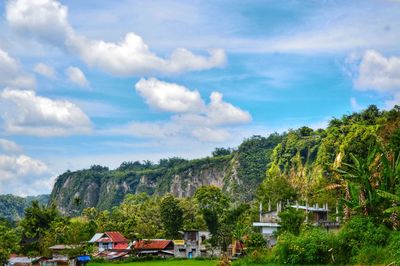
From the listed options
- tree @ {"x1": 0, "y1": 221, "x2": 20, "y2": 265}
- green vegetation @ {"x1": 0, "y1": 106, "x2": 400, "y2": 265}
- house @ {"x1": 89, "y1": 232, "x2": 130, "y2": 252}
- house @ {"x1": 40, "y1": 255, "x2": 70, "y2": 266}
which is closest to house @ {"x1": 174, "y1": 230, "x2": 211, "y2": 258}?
green vegetation @ {"x1": 0, "y1": 106, "x2": 400, "y2": 265}

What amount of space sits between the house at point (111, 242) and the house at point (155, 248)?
260cm

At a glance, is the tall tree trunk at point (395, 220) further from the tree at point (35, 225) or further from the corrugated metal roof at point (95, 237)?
the corrugated metal roof at point (95, 237)

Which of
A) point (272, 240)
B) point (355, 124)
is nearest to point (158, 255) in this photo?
point (272, 240)

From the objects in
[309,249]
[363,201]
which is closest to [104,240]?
[309,249]

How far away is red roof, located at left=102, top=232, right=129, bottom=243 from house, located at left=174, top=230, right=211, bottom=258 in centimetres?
904

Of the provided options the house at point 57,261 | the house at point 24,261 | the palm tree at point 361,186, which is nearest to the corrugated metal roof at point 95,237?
the house at point 24,261

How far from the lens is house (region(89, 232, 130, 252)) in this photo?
70438 millimetres

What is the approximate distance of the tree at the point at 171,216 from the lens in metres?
77.0

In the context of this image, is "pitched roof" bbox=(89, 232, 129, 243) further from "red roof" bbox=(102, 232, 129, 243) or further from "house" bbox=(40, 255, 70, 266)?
"house" bbox=(40, 255, 70, 266)

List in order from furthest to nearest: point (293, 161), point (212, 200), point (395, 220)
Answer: point (293, 161), point (212, 200), point (395, 220)

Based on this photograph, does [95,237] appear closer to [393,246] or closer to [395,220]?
[395,220]

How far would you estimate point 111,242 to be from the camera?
232 ft

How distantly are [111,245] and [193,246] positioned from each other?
11106mm

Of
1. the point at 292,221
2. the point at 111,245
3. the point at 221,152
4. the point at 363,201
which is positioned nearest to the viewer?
the point at 363,201
